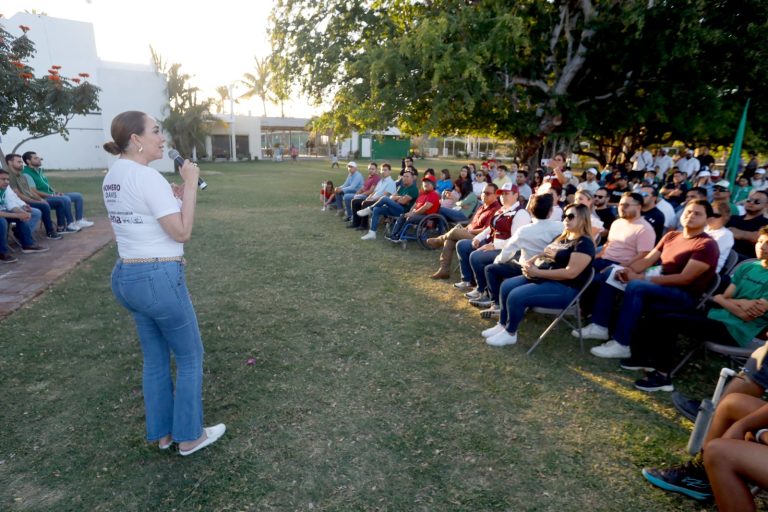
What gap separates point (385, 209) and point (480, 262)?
357 cm

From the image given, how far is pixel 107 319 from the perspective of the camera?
4.64 meters

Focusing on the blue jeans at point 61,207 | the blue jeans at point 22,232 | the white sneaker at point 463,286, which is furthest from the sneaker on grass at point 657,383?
the blue jeans at point 61,207

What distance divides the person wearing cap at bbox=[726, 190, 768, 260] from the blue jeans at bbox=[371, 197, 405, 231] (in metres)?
5.18

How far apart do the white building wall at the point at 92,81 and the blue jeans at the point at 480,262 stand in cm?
2373

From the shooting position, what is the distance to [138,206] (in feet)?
6.93

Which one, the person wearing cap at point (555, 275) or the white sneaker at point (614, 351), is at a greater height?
the person wearing cap at point (555, 275)

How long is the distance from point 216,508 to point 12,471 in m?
1.33

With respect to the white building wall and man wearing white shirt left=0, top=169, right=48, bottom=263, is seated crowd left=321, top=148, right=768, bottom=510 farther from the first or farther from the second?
the white building wall

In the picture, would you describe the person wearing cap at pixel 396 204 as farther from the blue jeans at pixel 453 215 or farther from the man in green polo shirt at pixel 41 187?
the man in green polo shirt at pixel 41 187

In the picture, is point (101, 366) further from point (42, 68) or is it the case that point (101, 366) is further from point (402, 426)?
point (42, 68)

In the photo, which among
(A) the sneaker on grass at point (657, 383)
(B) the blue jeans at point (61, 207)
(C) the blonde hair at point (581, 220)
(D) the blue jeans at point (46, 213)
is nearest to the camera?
(A) the sneaker on grass at point (657, 383)

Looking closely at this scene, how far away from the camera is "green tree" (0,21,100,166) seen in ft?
26.8

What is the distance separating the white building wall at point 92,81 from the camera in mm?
22922

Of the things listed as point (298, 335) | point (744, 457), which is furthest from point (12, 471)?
point (744, 457)
